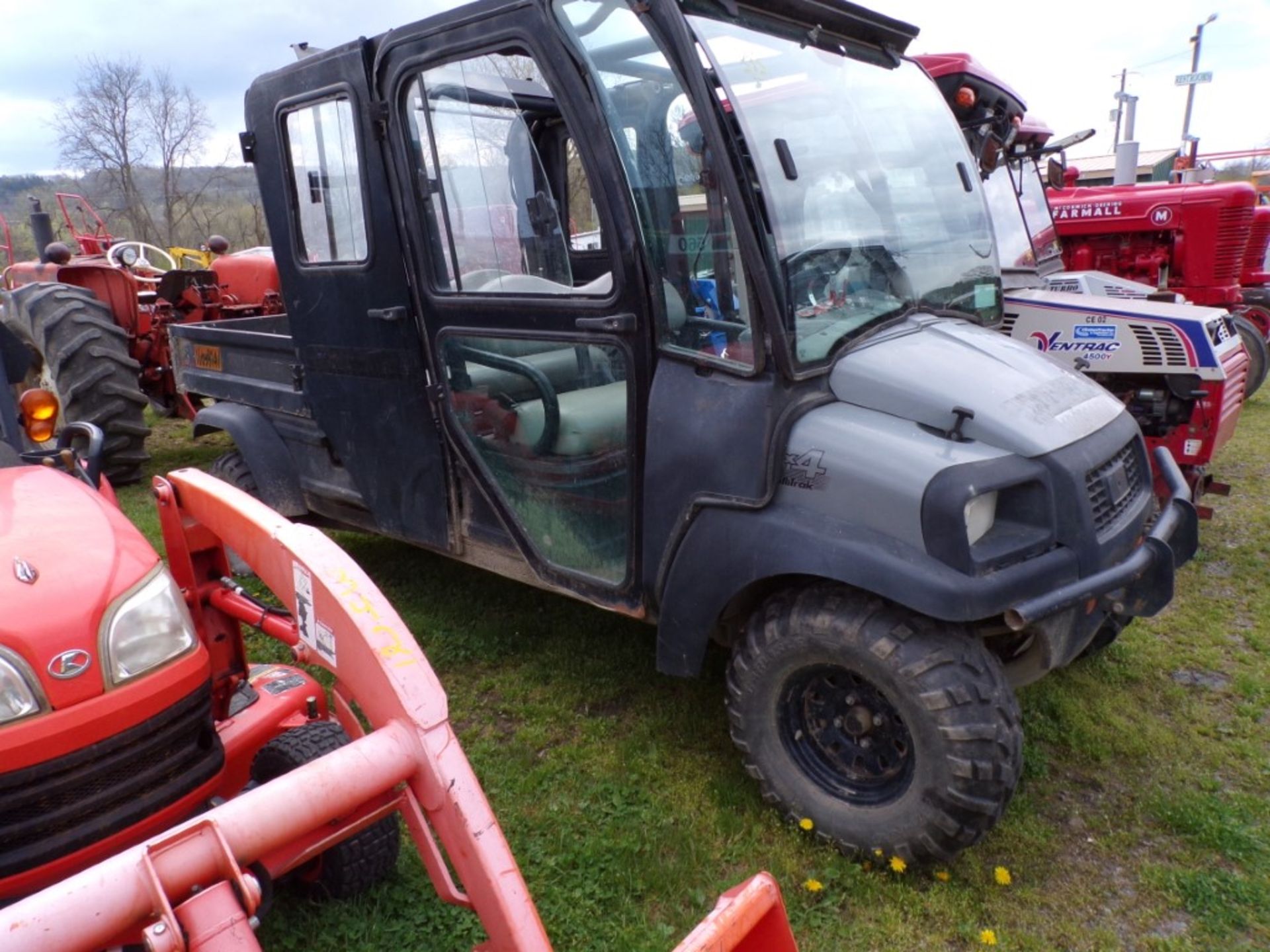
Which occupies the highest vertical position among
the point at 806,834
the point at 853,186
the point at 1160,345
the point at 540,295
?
the point at 853,186

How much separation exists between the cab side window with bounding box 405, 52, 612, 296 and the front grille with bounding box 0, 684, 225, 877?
1664 mm

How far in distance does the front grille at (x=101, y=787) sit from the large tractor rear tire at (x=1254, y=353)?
6817 millimetres

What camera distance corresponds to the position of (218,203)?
22.2 meters

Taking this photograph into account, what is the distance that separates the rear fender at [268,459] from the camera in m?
3.99

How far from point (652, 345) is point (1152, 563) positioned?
4.83 ft

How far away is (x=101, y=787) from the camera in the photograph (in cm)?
171

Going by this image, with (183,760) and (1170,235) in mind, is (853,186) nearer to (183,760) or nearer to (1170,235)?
(183,760)

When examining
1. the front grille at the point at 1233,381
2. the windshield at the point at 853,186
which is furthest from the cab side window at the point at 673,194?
the front grille at the point at 1233,381

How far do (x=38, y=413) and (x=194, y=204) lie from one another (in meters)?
21.7

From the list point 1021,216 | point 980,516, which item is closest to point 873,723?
point 980,516

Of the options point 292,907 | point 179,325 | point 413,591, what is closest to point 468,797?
point 292,907

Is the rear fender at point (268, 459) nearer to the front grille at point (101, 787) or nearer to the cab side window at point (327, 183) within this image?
the cab side window at point (327, 183)

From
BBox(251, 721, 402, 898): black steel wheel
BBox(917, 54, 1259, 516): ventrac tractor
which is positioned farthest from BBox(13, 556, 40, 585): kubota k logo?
BBox(917, 54, 1259, 516): ventrac tractor

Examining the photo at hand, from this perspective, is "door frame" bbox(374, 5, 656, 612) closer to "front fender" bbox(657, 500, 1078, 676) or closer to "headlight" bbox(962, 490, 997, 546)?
"front fender" bbox(657, 500, 1078, 676)
